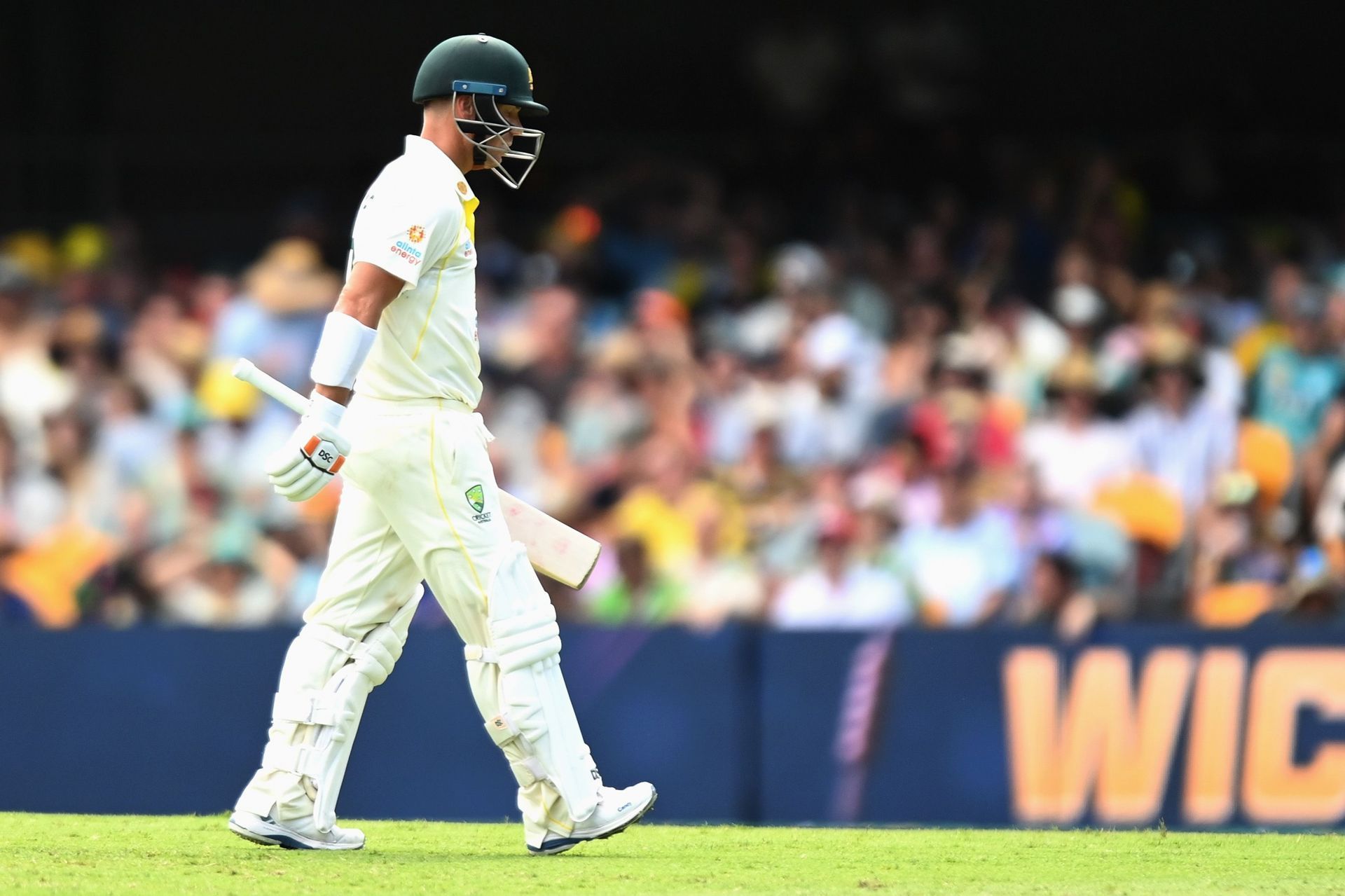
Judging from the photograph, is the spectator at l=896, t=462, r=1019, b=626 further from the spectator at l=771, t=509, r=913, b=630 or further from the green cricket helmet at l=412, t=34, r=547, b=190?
the green cricket helmet at l=412, t=34, r=547, b=190

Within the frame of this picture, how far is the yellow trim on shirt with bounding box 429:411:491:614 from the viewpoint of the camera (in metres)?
5.68

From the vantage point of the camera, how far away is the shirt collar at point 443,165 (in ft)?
18.8

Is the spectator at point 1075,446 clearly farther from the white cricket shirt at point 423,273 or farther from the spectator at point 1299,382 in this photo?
the white cricket shirt at point 423,273

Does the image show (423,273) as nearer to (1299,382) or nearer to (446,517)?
(446,517)

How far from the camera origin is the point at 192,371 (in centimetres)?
1234

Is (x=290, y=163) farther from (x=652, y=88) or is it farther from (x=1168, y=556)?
(x=1168, y=556)

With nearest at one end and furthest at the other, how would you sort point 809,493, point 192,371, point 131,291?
point 809,493, point 192,371, point 131,291

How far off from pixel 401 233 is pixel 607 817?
1630mm

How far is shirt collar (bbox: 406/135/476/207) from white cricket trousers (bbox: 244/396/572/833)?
1.81 feet

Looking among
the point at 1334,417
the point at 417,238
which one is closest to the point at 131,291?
the point at 1334,417

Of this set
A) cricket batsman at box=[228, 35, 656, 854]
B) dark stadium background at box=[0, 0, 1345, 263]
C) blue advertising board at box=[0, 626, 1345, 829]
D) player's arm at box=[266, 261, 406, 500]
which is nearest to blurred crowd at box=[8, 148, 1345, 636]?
blue advertising board at box=[0, 626, 1345, 829]

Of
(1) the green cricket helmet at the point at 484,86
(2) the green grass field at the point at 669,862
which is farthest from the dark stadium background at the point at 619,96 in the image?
(1) the green cricket helmet at the point at 484,86

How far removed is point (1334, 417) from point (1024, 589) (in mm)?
2226

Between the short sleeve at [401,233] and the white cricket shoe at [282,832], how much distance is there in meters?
1.48
